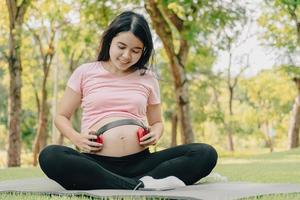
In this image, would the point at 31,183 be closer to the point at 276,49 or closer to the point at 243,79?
the point at 276,49

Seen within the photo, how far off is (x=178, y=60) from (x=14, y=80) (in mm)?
3913

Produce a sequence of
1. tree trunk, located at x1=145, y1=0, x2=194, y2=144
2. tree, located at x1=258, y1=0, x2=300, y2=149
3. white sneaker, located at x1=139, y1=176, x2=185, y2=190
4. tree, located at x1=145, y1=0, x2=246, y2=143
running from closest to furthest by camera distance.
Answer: white sneaker, located at x1=139, y1=176, x2=185, y2=190, tree, located at x1=145, y1=0, x2=246, y2=143, tree trunk, located at x1=145, y1=0, x2=194, y2=144, tree, located at x1=258, y1=0, x2=300, y2=149

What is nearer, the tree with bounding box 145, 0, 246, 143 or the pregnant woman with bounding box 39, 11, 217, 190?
the pregnant woman with bounding box 39, 11, 217, 190

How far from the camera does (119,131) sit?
128 inches

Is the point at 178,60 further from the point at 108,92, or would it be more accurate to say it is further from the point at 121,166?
the point at 121,166

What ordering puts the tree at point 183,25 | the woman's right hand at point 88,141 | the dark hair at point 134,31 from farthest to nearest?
the tree at point 183,25 → the dark hair at point 134,31 → the woman's right hand at point 88,141

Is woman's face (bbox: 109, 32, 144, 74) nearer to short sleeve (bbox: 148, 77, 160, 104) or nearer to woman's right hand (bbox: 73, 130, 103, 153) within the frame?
short sleeve (bbox: 148, 77, 160, 104)

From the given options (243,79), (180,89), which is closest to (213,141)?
(243,79)

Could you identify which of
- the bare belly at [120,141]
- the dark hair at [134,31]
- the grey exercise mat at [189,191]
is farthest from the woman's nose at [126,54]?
the grey exercise mat at [189,191]

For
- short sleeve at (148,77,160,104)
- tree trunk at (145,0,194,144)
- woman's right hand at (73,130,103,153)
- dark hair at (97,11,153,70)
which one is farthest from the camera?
tree trunk at (145,0,194,144)

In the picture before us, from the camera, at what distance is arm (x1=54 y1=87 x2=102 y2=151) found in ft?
10.6

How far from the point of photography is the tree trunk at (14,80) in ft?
32.7

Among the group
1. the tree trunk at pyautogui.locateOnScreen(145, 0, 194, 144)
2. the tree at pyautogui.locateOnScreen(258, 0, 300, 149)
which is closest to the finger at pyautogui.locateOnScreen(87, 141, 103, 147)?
the tree trunk at pyautogui.locateOnScreen(145, 0, 194, 144)

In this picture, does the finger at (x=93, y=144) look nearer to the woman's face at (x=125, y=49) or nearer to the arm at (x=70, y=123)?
the arm at (x=70, y=123)
